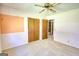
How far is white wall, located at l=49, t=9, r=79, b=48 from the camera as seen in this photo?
411cm

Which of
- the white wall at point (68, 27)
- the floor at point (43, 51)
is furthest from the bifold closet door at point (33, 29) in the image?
the floor at point (43, 51)

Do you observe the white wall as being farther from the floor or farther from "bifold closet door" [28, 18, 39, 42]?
"bifold closet door" [28, 18, 39, 42]

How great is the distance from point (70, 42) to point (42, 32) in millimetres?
2694

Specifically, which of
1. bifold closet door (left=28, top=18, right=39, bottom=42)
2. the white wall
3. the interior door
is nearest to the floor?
the white wall

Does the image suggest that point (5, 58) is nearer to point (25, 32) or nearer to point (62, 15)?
point (25, 32)

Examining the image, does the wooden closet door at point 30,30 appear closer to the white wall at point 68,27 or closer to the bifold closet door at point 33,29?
the bifold closet door at point 33,29

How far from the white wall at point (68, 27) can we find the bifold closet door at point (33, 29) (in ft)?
4.95

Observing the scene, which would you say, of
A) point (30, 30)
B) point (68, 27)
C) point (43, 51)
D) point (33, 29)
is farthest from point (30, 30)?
point (68, 27)

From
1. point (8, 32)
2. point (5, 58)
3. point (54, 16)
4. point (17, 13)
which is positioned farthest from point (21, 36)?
point (5, 58)

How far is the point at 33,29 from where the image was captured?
5.84 metres

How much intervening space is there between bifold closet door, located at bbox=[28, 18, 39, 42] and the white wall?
1510mm

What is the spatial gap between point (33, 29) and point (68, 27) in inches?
97.3

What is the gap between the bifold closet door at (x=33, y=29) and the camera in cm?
547

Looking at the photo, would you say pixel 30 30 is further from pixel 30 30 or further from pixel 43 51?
pixel 43 51
